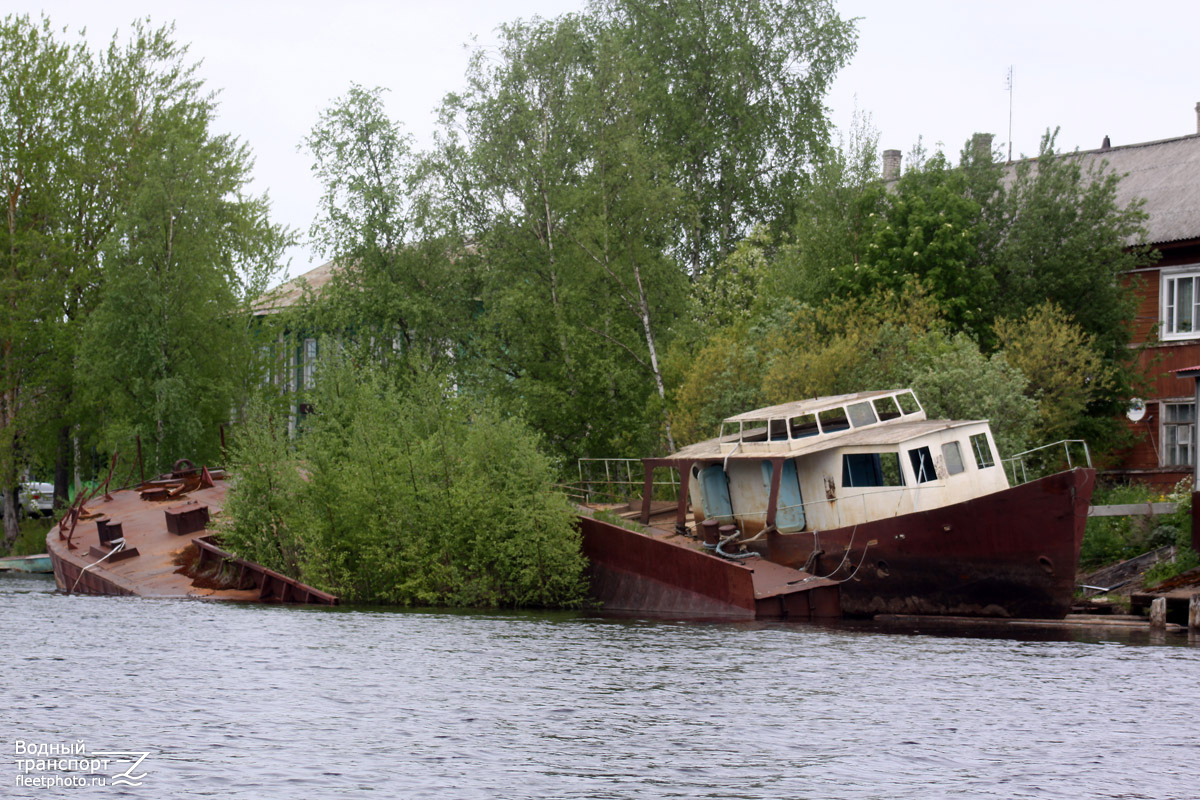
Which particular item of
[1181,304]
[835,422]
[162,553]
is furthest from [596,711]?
[1181,304]

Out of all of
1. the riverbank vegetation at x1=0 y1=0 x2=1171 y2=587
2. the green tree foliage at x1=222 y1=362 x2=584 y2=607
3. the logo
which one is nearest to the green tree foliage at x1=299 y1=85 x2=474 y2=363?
the riverbank vegetation at x1=0 y1=0 x2=1171 y2=587

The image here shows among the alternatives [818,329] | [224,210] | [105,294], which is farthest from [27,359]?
[818,329]

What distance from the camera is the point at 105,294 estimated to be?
→ 4509 centimetres

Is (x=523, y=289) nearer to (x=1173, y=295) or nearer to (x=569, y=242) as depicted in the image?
(x=569, y=242)

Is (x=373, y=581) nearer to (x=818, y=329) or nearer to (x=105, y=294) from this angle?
(x=818, y=329)

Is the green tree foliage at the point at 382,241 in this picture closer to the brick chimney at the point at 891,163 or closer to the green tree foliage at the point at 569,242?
the green tree foliage at the point at 569,242

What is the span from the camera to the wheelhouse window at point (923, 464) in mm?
25938

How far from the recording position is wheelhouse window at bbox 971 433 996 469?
2642cm

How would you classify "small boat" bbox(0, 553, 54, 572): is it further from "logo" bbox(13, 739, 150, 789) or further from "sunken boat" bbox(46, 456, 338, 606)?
"logo" bbox(13, 739, 150, 789)

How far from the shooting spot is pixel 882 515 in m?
26.3

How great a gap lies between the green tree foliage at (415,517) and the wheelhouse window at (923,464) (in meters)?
7.13

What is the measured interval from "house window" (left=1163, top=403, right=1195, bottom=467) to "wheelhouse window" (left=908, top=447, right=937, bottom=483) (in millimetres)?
13062

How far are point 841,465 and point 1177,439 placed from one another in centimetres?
1407

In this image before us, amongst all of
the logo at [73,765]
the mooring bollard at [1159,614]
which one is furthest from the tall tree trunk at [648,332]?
the logo at [73,765]
